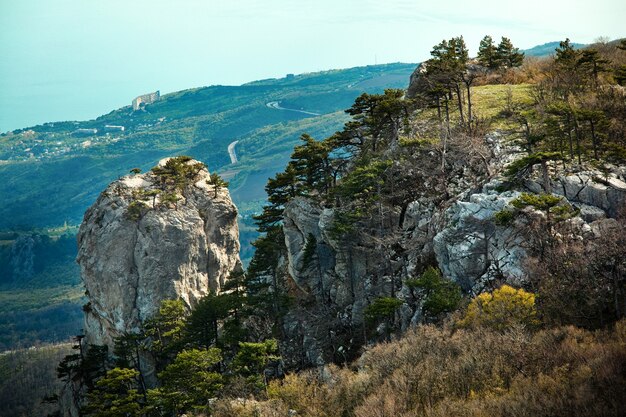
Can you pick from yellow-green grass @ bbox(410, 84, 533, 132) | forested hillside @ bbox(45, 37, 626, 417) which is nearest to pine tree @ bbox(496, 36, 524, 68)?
forested hillside @ bbox(45, 37, 626, 417)

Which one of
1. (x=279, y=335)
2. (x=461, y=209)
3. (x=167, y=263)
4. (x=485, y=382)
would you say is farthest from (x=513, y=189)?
(x=167, y=263)

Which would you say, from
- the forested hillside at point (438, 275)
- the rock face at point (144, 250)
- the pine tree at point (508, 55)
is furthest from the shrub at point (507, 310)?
the pine tree at point (508, 55)

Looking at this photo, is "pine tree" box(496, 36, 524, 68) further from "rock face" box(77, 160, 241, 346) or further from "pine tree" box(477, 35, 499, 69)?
"rock face" box(77, 160, 241, 346)

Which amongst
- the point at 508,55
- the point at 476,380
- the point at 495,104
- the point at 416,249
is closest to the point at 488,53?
the point at 508,55

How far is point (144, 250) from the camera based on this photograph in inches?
2443

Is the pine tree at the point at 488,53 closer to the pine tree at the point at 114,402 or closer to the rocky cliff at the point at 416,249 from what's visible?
the rocky cliff at the point at 416,249

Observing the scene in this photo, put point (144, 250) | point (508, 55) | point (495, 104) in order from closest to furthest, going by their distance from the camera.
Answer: point (495, 104) < point (144, 250) < point (508, 55)

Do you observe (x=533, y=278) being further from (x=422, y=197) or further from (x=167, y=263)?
(x=167, y=263)

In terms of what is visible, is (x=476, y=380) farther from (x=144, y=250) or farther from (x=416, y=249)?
(x=144, y=250)

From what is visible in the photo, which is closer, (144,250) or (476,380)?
(476,380)

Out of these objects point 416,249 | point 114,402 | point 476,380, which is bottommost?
point 114,402

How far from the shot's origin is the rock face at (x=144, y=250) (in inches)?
2405

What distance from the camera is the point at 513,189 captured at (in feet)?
122

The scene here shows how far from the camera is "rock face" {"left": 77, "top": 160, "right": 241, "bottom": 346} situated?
61094 millimetres
